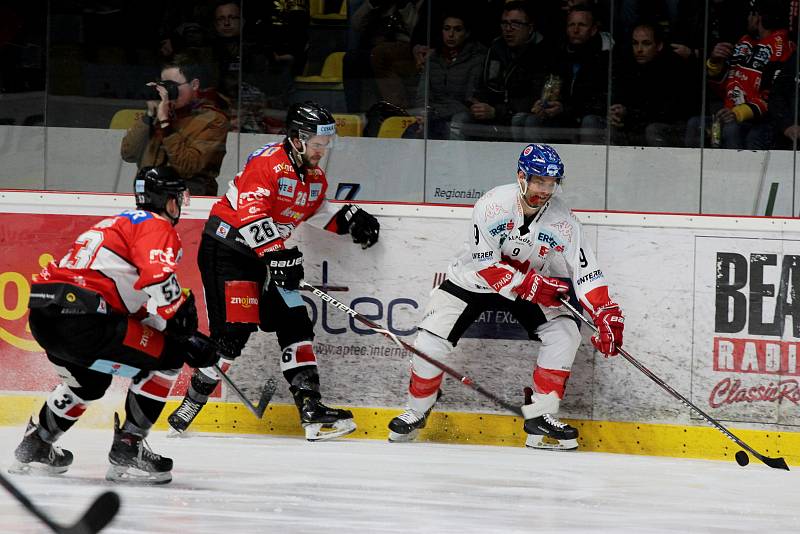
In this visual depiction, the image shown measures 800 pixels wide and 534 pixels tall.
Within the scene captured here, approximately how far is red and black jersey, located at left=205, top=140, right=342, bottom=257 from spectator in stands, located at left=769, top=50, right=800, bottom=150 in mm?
2164

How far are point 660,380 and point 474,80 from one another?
1879 millimetres

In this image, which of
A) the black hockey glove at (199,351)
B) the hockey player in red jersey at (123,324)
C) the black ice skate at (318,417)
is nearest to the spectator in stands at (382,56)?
the black ice skate at (318,417)

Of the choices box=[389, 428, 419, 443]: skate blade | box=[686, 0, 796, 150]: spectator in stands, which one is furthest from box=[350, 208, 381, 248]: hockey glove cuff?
box=[686, 0, 796, 150]: spectator in stands

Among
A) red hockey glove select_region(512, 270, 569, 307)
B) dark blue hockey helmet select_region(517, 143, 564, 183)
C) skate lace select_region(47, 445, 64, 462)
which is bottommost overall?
skate lace select_region(47, 445, 64, 462)

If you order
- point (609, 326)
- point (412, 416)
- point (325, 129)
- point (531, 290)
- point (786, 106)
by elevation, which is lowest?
point (412, 416)

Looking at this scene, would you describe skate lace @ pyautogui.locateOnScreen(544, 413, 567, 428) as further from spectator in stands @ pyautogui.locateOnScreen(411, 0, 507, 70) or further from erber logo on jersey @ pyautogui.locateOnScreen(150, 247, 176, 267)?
spectator in stands @ pyautogui.locateOnScreen(411, 0, 507, 70)

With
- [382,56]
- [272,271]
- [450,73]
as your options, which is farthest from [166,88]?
[272,271]

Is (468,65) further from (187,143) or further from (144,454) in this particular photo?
(144,454)

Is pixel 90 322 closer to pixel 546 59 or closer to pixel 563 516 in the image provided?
pixel 563 516

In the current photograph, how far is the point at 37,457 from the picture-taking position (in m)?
3.70

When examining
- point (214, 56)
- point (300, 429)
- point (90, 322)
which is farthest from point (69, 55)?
point (90, 322)

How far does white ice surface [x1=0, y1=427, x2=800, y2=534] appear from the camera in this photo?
127 inches

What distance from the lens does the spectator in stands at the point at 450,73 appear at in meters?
5.65

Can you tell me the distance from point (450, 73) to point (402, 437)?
6.17ft
